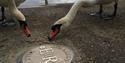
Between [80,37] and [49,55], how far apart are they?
900 mm

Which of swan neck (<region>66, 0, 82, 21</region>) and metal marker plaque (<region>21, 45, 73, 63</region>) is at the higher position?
swan neck (<region>66, 0, 82, 21</region>)

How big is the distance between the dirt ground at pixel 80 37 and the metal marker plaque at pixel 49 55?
0.48 feet

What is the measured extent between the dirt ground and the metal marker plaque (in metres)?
0.15

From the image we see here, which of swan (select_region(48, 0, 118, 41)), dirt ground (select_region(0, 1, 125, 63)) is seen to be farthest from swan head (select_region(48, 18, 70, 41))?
dirt ground (select_region(0, 1, 125, 63))

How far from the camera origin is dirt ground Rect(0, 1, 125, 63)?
13.1ft

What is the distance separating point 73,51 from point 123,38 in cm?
104

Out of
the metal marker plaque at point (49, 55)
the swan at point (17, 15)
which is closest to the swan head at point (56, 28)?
the metal marker plaque at point (49, 55)

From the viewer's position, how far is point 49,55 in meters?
3.96

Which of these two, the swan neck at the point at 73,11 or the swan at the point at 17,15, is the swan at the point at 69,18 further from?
the swan at the point at 17,15

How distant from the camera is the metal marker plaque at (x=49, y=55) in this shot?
12.5ft

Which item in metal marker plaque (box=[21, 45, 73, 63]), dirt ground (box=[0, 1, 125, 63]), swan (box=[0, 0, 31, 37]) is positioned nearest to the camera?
metal marker plaque (box=[21, 45, 73, 63])

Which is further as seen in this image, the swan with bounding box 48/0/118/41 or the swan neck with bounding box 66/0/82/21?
the swan neck with bounding box 66/0/82/21

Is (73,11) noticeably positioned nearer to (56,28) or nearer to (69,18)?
(69,18)

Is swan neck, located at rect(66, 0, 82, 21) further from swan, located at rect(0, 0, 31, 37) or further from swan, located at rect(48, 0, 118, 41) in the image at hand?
swan, located at rect(0, 0, 31, 37)
